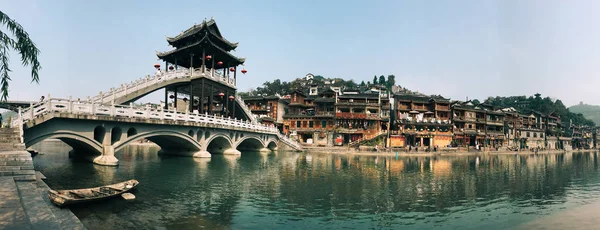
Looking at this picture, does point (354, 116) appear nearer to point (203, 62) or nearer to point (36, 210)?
point (203, 62)

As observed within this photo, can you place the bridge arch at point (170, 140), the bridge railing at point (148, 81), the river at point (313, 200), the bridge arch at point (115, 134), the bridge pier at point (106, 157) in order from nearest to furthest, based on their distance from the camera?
the river at point (313, 200) < the bridge pier at point (106, 157) < the bridge arch at point (115, 134) < the bridge arch at point (170, 140) < the bridge railing at point (148, 81)

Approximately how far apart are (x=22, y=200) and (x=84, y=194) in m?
3.86

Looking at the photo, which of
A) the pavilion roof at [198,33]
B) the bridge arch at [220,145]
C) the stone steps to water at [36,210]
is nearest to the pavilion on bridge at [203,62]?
the pavilion roof at [198,33]

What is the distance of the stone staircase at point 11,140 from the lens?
53.4 ft

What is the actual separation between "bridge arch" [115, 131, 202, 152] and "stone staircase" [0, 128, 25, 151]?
888 centimetres

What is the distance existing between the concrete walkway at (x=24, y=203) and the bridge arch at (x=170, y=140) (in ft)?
42.0

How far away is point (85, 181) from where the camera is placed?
794 inches

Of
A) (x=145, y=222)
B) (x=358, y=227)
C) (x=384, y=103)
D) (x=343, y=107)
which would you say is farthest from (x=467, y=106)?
(x=145, y=222)

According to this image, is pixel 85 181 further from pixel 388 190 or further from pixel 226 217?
pixel 388 190

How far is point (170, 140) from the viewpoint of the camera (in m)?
38.5

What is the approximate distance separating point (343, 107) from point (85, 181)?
5605 cm

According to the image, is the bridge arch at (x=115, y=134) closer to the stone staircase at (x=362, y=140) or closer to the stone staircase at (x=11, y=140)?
the stone staircase at (x=11, y=140)

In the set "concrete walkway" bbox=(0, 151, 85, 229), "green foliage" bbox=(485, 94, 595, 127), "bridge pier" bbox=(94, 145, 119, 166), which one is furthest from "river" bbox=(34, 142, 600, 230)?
"green foliage" bbox=(485, 94, 595, 127)

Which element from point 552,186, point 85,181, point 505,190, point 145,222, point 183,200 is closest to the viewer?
point 145,222
